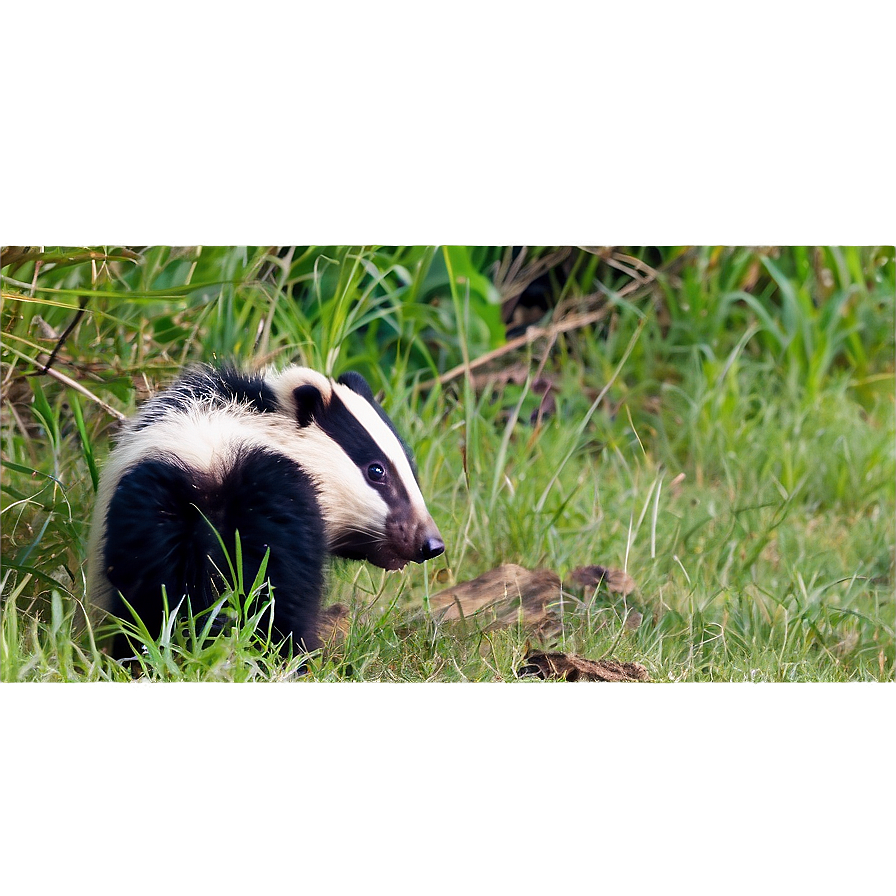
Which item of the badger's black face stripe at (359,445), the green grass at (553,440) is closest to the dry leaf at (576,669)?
the green grass at (553,440)

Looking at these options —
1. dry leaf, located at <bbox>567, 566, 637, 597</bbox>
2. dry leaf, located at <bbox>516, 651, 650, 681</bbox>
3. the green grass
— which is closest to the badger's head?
the green grass

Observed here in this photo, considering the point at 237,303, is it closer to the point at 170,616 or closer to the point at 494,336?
the point at 170,616

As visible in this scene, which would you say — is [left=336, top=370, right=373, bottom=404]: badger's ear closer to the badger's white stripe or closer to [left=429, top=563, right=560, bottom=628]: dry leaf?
the badger's white stripe

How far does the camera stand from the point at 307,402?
190 centimetres

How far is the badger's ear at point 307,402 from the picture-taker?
189 centimetres

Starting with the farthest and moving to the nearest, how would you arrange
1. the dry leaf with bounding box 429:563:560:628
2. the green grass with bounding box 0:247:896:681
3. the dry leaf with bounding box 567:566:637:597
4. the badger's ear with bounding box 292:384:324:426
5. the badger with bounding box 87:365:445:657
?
the dry leaf with bounding box 567:566:637:597 → the dry leaf with bounding box 429:563:560:628 → the green grass with bounding box 0:247:896:681 → the badger's ear with bounding box 292:384:324:426 → the badger with bounding box 87:365:445:657

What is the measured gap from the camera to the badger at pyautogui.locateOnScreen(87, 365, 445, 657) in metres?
1.71

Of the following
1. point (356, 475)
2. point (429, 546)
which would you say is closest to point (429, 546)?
point (429, 546)

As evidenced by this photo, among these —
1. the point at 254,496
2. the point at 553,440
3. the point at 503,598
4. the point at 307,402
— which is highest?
the point at 307,402

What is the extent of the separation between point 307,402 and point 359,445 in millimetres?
130

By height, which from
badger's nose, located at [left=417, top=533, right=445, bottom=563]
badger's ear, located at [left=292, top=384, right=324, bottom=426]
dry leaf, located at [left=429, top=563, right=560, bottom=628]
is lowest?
dry leaf, located at [left=429, top=563, right=560, bottom=628]

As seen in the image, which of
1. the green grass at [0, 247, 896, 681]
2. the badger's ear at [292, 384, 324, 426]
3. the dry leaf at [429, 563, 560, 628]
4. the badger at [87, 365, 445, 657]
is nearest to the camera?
the badger at [87, 365, 445, 657]

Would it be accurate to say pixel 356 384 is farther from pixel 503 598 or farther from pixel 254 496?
pixel 503 598
